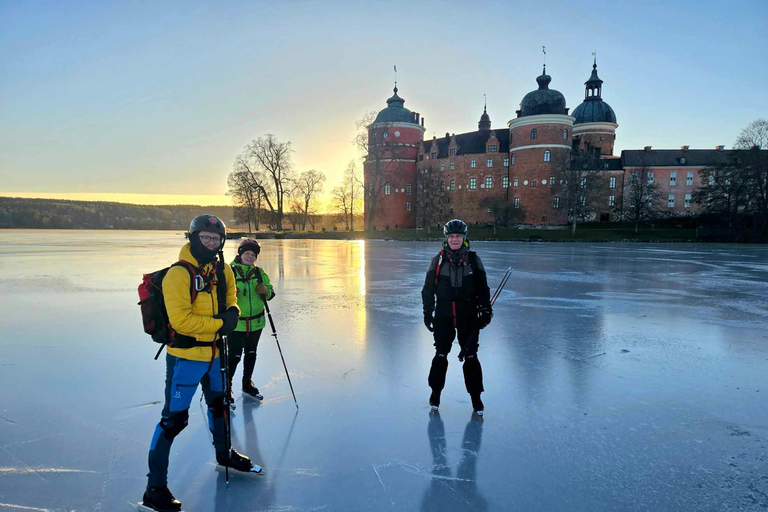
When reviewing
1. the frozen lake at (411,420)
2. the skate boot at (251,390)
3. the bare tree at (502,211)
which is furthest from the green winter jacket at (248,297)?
the bare tree at (502,211)

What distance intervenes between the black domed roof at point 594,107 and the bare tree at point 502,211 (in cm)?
2302

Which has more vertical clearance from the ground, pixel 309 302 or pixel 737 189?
pixel 737 189

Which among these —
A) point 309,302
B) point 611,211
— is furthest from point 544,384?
point 611,211

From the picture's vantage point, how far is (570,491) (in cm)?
275

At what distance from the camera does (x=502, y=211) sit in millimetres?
53906

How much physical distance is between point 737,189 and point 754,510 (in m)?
56.7

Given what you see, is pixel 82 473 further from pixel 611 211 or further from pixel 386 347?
pixel 611 211

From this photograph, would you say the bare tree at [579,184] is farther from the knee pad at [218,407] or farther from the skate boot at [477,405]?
the knee pad at [218,407]

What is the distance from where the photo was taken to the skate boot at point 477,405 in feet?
12.8

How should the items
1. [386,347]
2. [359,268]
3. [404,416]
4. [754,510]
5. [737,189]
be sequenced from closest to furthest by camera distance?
[754,510]
[404,416]
[386,347]
[359,268]
[737,189]

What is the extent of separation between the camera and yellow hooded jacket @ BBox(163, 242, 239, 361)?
2.63m

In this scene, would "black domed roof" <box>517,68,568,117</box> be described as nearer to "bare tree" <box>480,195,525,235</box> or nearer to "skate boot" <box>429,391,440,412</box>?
"bare tree" <box>480,195,525,235</box>

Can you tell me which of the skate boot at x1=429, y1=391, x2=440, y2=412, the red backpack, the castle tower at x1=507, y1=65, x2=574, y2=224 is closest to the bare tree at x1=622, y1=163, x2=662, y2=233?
the castle tower at x1=507, y1=65, x2=574, y2=224

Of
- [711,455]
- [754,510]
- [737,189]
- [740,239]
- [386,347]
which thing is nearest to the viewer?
[754,510]
